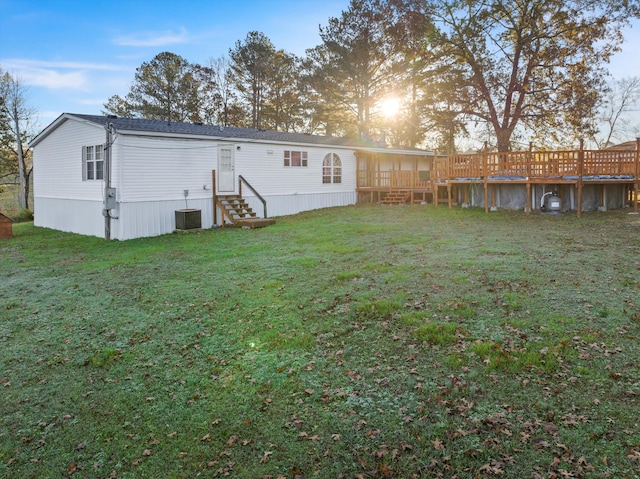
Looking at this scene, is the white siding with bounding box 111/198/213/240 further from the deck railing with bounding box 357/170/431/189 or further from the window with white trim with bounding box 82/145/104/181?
the deck railing with bounding box 357/170/431/189

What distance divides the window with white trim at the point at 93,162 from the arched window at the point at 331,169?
9.78m

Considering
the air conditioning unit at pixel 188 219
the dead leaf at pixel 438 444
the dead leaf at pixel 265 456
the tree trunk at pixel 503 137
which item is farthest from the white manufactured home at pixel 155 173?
the dead leaf at pixel 438 444

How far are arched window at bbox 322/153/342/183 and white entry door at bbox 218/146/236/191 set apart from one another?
216 inches

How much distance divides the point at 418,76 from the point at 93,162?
20823 millimetres

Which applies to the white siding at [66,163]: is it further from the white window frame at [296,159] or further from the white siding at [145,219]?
the white window frame at [296,159]

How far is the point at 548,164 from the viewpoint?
15422mm

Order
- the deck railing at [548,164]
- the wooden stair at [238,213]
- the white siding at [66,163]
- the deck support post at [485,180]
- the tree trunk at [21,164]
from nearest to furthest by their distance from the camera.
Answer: the deck railing at [548,164] → the white siding at [66,163] → the wooden stair at [238,213] → the deck support post at [485,180] → the tree trunk at [21,164]

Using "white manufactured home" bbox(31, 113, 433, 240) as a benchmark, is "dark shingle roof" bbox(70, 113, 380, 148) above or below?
above

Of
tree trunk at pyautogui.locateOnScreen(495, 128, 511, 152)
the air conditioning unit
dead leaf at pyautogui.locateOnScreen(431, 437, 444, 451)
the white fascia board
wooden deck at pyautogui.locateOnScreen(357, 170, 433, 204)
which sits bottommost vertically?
dead leaf at pyautogui.locateOnScreen(431, 437, 444, 451)

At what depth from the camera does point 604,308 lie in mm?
5980

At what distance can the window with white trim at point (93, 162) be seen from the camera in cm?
1545

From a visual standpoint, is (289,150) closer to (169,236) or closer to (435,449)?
(169,236)

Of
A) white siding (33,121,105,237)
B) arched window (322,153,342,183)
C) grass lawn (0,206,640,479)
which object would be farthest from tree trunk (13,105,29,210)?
grass lawn (0,206,640,479)

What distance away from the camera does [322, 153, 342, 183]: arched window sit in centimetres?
2184
